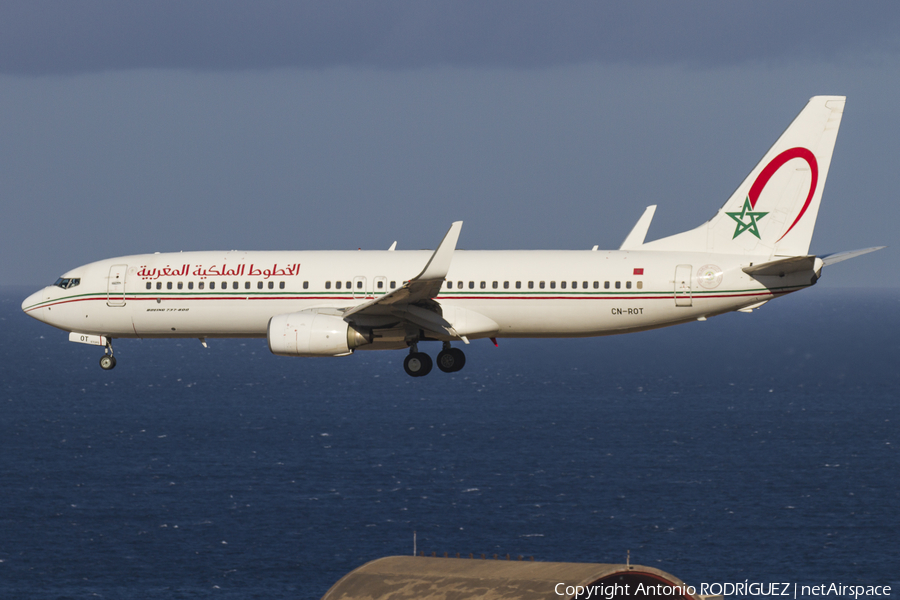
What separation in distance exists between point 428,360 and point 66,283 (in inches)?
789

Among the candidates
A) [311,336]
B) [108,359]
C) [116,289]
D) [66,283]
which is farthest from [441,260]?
[66,283]

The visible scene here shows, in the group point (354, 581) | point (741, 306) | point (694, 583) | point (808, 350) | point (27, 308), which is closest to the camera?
point (741, 306)

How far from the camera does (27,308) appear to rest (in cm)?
6028

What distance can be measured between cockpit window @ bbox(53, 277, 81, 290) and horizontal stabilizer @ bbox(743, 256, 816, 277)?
34.0 metres

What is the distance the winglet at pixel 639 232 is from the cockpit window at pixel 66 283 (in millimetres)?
28301

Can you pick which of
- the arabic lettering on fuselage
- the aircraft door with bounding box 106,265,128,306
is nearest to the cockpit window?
the aircraft door with bounding box 106,265,128,306

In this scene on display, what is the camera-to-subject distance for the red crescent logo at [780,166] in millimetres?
55469

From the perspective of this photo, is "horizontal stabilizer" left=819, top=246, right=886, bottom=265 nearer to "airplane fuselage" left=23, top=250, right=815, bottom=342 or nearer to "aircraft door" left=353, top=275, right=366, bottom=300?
"airplane fuselage" left=23, top=250, right=815, bottom=342

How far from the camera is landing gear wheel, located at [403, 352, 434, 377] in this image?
54438 mm

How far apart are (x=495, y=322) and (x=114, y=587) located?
146 metres

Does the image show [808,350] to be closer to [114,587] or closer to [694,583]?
[694,583]

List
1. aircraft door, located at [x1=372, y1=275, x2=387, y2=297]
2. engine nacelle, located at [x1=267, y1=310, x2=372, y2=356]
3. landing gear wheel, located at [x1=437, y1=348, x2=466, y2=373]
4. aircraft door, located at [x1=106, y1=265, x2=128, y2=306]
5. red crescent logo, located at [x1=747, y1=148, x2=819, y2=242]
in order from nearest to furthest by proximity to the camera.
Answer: engine nacelle, located at [x1=267, y1=310, x2=372, y2=356]
aircraft door, located at [x1=372, y1=275, x2=387, y2=297]
landing gear wheel, located at [x1=437, y1=348, x2=466, y2=373]
red crescent logo, located at [x1=747, y1=148, x2=819, y2=242]
aircraft door, located at [x1=106, y1=265, x2=128, y2=306]

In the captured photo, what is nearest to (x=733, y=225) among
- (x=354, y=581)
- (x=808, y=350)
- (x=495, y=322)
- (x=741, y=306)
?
(x=741, y=306)

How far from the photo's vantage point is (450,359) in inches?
2180
